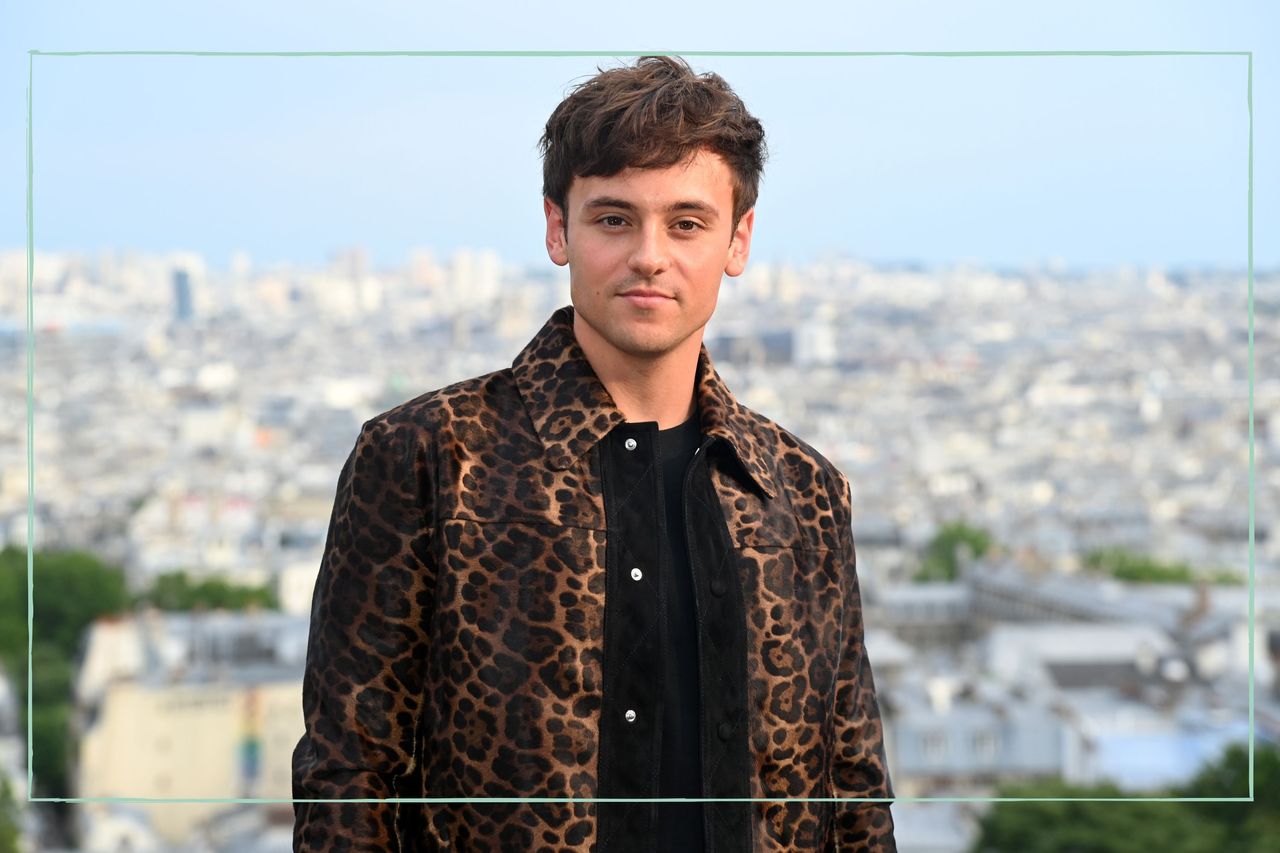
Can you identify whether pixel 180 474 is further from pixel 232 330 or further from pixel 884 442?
pixel 232 330

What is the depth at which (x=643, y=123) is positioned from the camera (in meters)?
1.64

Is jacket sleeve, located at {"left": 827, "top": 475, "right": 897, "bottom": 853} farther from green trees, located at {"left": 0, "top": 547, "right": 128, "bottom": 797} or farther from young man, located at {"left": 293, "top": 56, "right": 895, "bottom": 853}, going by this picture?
green trees, located at {"left": 0, "top": 547, "right": 128, "bottom": 797}

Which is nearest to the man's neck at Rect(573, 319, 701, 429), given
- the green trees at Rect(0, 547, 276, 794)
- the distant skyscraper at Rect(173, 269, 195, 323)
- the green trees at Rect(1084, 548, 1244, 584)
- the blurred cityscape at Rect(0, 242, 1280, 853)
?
the blurred cityscape at Rect(0, 242, 1280, 853)

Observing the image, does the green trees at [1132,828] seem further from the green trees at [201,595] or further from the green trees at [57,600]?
the green trees at [57,600]

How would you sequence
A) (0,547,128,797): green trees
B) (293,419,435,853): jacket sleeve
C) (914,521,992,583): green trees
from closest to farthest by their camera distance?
(293,419,435,853): jacket sleeve < (0,547,128,797): green trees < (914,521,992,583): green trees

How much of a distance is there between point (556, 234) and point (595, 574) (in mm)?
363

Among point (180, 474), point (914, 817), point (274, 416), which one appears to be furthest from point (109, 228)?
point (914, 817)

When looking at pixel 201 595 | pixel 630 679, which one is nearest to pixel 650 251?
pixel 630 679

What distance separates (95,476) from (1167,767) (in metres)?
17.2

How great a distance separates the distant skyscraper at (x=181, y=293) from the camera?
3967 millimetres

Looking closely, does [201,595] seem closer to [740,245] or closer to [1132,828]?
[1132,828]

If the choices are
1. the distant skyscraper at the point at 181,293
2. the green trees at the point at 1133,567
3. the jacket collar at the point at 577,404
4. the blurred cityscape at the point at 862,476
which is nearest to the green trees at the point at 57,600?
the blurred cityscape at the point at 862,476

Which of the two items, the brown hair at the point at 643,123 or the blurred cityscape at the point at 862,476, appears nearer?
the brown hair at the point at 643,123

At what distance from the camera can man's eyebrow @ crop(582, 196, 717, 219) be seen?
1.67 meters
